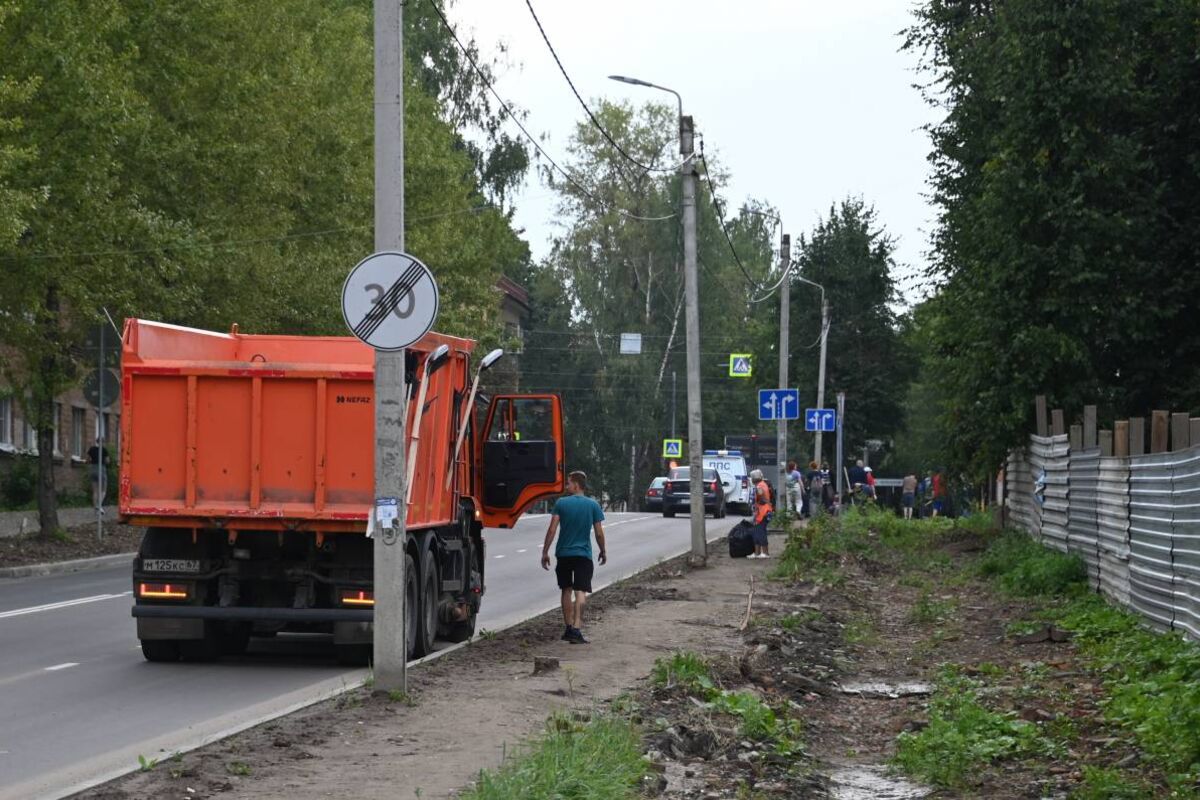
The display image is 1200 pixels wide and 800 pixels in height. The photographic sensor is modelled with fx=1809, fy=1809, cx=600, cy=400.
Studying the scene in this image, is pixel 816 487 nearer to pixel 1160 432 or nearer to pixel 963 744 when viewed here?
pixel 1160 432

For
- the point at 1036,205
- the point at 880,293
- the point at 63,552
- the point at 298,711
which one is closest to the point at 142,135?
the point at 63,552

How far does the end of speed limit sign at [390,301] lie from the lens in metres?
12.3


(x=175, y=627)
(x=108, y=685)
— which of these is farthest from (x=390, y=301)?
(x=175, y=627)

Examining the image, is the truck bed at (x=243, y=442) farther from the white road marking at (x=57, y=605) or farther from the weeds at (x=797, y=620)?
the white road marking at (x=57, y=605)

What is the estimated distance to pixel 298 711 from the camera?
477 inches

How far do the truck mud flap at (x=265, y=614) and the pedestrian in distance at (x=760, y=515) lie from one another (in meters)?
17.9

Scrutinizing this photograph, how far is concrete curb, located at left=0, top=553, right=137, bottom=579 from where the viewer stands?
2789 centimetres

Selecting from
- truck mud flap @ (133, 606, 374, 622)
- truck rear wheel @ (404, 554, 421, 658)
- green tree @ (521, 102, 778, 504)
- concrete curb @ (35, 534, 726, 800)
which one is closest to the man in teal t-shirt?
concrete curb @ (35, 534, 726, 800)

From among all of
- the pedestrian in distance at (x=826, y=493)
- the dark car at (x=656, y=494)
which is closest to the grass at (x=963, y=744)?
the pedestrian in distance at (x=826, y=493)

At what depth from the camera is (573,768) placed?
866 cm

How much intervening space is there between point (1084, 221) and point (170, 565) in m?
17.1

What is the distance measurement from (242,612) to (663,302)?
2822 inches

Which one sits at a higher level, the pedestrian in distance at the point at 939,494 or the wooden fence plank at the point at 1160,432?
the wooden fence plank at the point at 1160,432

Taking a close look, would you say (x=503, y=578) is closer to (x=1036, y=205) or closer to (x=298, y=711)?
(x=1036, y=205)
